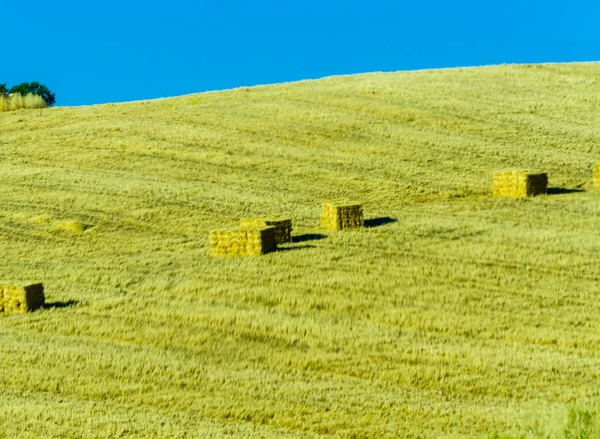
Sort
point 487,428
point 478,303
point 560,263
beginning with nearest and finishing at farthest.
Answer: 1. point 487,428
2. point 478,303
3. point 560,263

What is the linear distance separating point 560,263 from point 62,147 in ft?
68.2

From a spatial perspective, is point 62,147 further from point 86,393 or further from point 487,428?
point 487,428

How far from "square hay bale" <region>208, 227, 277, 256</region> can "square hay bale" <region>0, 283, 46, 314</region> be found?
4.77 m

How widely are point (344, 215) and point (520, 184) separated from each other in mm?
6371

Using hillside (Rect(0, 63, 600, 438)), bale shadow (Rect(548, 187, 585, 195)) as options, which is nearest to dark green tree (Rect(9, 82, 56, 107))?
hillside (Rect(0, 63, 600, 438))

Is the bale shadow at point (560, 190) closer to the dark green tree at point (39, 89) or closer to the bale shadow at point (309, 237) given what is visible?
the bale shadow at point (309, 237)

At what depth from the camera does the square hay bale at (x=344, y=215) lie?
29641mm

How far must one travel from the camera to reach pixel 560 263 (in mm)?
26047

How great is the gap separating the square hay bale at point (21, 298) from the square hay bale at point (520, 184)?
1484 centimetres

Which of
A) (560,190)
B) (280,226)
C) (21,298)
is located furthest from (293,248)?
(560,190)

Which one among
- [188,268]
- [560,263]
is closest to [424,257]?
[560,263]

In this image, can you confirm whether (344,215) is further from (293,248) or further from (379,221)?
(293,248)

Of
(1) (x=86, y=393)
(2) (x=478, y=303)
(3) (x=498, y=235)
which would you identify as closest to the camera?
(1) (x=86, y=393)

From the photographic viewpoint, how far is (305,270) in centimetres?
2531
